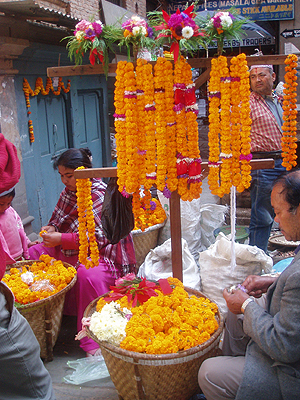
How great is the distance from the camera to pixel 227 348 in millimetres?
2523

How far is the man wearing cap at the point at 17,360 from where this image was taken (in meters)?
1.95

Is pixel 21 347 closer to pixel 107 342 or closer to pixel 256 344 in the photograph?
pixel 107 342

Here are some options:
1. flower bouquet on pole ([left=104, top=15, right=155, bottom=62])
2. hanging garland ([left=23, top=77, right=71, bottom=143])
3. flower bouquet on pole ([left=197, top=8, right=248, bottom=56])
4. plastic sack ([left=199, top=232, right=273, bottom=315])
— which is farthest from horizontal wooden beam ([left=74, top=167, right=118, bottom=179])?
hanging garland ([left=23, top=77, right=71, bottom=143])

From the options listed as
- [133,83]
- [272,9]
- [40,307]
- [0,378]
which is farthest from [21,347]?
[272,9]

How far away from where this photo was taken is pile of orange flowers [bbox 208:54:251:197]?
2.40 m

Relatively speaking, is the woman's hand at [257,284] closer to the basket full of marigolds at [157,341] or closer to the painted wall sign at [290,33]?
the basket full of marigolds at [157,341]

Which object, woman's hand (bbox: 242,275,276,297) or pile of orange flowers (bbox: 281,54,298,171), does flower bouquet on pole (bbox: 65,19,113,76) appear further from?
woman's hand (bbox: 242,275,276,297)

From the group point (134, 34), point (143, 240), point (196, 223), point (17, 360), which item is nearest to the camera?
point (17, 360)

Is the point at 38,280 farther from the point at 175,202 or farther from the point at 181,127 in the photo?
the point at 181,127

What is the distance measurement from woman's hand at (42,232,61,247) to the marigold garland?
0.39 metres

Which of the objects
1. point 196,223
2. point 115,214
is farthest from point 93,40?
point 196,223

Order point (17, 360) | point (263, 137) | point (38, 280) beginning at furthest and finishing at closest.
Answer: point (263, 137)
point (38, 280)
point (17, 360)

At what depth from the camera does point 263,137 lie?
13.6ft

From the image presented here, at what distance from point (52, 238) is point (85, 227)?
43cm
